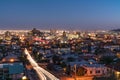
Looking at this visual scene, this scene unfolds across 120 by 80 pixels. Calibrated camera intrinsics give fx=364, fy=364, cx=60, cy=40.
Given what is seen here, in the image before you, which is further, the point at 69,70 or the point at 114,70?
the point at 69,70

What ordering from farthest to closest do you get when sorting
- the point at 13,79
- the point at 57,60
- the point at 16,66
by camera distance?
the point at 57,60
the point at 16,66
the point at 13,79

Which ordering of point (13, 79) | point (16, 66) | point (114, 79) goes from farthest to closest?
point (16, 66) < point (13, 79) < point (114, 79)

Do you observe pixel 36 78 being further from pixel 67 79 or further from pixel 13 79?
pixel 67 79

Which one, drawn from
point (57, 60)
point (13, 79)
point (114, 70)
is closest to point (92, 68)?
point (114, 70)

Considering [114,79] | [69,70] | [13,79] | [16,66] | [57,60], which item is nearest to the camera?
[114,79]

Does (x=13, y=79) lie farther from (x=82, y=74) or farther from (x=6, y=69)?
(x=82, y=74)

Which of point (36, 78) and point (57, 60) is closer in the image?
point (36, 78)

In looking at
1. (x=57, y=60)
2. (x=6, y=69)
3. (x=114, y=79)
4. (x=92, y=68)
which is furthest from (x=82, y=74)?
(x=57, y=60)

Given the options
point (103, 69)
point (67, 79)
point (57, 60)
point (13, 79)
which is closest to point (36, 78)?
point (13, 79)

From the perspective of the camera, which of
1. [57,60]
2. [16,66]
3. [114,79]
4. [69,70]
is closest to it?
[114,79]
